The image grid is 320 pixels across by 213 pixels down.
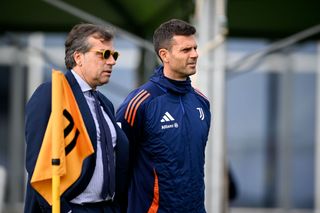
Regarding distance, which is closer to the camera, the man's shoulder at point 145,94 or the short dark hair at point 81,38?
the short dark hair at point 81,38

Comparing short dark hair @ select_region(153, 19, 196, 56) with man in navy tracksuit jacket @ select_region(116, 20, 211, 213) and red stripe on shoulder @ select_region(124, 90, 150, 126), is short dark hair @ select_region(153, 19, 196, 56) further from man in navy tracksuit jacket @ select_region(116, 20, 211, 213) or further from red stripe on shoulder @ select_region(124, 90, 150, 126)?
red stripe on shoulder @ select_region(124, 90, 150, 126)

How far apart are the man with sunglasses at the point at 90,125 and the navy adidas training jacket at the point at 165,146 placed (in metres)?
0.33

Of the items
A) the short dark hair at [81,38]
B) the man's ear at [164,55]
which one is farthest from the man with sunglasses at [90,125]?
the man's ear at [164,55]

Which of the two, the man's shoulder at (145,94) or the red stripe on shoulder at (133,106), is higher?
the man's shoulder at (145,94)

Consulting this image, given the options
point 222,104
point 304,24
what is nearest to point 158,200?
point 222,104

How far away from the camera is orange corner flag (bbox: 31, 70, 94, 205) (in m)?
3.31

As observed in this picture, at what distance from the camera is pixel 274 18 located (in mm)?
9594

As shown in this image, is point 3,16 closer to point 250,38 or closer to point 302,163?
point 250,38

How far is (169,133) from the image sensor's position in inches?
157

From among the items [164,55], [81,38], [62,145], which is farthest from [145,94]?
→ [62,145]

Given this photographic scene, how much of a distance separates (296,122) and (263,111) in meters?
0.38

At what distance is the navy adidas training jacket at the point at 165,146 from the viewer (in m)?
3.97

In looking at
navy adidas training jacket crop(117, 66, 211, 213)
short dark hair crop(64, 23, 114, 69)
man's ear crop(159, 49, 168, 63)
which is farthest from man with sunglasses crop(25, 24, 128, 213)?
man's ear crop(159, 49, 168, 63)

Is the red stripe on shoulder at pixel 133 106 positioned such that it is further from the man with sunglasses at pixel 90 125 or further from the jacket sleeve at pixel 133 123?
the man with sunglasses at pixel 90 125
